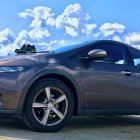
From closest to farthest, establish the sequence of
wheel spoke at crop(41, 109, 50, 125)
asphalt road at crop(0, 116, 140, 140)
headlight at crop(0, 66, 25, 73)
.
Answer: asphalt road at crop(0, 116, 140, 140) < headlight at crop(0, 66, 25, 73) < wheel spoke at crop(41, 109, 50, 125)

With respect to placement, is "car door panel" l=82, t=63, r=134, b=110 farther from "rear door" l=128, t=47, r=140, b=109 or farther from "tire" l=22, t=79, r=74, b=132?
"tire" l=22, t=79, r=74, b=132

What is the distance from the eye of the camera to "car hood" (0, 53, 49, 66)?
654cm

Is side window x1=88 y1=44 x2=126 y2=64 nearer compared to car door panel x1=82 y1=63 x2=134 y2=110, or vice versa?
car door panel x1=82 y1=63 x2=134 y2=110

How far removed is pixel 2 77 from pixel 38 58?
64 centimetres

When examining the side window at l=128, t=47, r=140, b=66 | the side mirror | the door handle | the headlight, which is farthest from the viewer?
the side window at l=128, t=47, r=140, b=66

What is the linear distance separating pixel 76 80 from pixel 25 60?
866mm

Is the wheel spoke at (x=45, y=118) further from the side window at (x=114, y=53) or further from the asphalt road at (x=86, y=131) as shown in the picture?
the side window at (x=114, y=53)

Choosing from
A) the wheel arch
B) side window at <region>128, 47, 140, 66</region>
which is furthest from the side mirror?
side window at <region>128, 47, 140, 66</region>

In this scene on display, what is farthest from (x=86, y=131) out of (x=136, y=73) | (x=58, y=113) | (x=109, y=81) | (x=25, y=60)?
(x=25, y=60)

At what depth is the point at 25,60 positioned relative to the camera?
662cm

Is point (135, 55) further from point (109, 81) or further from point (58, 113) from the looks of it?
A: point (58, 113)

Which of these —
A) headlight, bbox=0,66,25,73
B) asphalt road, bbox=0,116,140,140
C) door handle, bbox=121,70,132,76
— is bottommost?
asphalt road, bbox=0,116,140,140

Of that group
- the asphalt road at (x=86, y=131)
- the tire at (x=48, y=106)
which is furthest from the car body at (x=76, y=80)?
the asphalt road at (x=86, y=131)

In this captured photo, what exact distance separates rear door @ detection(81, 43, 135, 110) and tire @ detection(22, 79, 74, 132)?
378 mm
